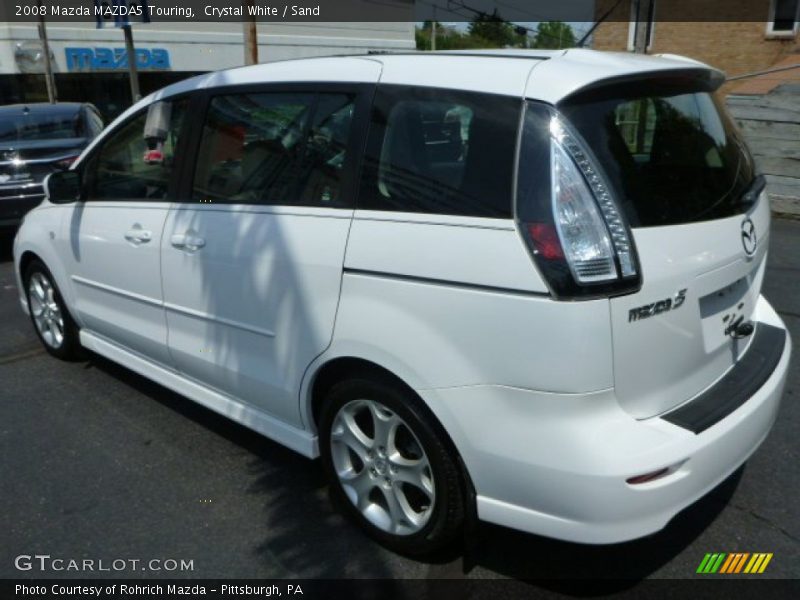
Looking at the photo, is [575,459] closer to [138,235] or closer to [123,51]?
[138,235]

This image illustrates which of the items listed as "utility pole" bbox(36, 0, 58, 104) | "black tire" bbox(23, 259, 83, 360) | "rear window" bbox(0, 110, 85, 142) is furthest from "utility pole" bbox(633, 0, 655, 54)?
"utility pole" bbox(36, 0, 58, 104)

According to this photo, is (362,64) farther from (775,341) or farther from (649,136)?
(775,341)

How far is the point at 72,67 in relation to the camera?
25.0 meters

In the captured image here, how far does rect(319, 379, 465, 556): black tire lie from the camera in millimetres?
2596

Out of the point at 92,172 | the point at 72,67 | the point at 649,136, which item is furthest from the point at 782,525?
the point at 72,67

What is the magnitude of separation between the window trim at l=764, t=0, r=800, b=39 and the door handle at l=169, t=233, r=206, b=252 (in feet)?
78.8

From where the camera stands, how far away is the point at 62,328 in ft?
16.0

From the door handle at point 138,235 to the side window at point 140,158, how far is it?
0.17 meters

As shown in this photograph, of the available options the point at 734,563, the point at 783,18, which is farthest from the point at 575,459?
the point at 783,18

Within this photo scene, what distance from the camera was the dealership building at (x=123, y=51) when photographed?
23812 mm

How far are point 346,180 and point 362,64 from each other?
1.58ft

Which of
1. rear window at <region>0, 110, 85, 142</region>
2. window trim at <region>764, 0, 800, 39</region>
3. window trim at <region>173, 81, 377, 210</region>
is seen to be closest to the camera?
window trim at <region>173, 81, 377, 210</region>

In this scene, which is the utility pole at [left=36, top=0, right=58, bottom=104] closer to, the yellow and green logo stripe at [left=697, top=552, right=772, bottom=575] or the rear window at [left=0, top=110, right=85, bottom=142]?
the rear window at [left=0, top=110, right=85, bottom=142]

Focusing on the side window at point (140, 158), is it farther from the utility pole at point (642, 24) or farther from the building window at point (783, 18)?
the building window at point (783, 18)
